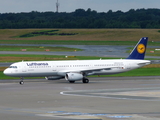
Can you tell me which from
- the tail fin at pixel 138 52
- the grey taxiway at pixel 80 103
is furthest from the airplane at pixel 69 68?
the grey taxiway at pixel 80 103

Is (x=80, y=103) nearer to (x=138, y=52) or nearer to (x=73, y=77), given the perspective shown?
(x=73, y=77)

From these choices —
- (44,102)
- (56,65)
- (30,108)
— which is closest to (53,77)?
(56,65)

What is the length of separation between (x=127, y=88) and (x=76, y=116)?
20957 mm

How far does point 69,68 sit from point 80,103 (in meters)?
22.2

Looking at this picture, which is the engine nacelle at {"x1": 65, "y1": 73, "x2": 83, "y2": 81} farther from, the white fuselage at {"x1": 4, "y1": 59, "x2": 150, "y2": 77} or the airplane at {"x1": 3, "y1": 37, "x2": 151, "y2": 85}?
the white fuselage at {"x1": 4, "y1": 59, "x2": 150, "y2": 77}

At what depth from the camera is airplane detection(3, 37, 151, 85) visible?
56438 millimetres

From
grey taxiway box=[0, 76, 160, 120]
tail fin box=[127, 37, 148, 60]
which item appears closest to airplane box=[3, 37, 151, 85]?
tail fin box=[127, 37, 148, 60]

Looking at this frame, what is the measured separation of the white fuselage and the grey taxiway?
4.24 meters

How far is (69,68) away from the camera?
5891cm

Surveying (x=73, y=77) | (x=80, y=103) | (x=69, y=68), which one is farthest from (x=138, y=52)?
(x=80, y=103)

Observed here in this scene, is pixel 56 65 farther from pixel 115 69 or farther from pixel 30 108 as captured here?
pixel 30 108

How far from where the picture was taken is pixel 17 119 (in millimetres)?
28297

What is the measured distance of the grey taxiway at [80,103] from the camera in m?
30.0

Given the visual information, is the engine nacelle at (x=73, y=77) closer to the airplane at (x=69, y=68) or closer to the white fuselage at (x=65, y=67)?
the airplane at (x=69, y=68)
